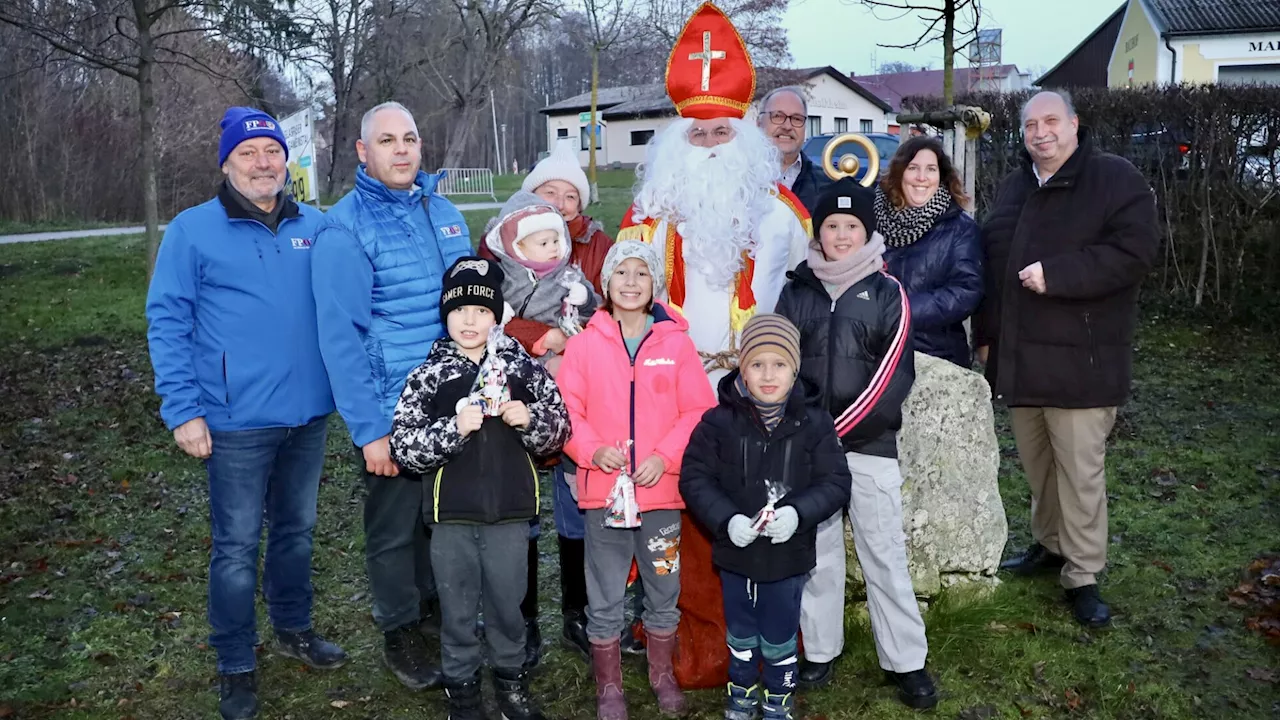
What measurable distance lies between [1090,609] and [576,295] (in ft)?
8.97

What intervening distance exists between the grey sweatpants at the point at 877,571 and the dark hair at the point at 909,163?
1.29m

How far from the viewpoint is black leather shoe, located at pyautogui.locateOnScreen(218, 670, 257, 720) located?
382 cm

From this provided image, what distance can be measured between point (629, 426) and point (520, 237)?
37.5 inches

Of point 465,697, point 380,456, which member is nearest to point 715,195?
point 380,456

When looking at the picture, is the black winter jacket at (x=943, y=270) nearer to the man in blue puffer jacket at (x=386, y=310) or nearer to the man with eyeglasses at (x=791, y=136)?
the man with eyeglasses at (x=791, y=136)

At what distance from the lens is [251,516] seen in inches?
151

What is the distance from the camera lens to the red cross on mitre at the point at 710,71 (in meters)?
4.33

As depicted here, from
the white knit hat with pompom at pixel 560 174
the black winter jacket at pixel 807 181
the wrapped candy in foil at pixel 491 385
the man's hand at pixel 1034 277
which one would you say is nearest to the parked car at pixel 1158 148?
the black winter jacket at pixel 807 181

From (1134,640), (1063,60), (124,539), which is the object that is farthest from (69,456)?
(1063,60)

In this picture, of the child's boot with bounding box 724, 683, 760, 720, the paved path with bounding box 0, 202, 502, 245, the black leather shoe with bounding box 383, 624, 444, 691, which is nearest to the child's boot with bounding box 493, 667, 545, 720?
the black leather shoe with bounding box 383, 624, 444, 691

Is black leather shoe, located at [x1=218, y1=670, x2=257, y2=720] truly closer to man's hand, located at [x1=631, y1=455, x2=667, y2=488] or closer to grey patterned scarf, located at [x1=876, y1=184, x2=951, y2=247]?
man's hand, located at [x1=631, y1=455, x2=667, y2=488]

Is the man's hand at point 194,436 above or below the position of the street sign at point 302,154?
below

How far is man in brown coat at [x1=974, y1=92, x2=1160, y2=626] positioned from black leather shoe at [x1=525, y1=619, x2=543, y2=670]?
2.38 m

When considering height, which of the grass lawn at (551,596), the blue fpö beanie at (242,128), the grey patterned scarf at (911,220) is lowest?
the grass lawn at (551,596)
